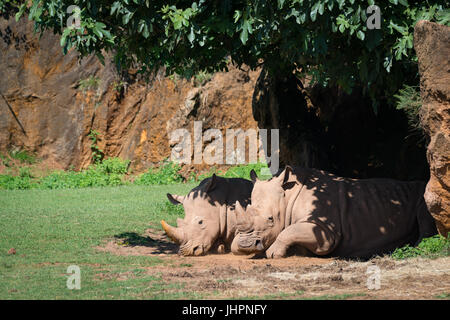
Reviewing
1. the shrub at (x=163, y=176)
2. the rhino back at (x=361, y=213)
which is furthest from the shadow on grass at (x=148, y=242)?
the shrub at (x=163, y=176)

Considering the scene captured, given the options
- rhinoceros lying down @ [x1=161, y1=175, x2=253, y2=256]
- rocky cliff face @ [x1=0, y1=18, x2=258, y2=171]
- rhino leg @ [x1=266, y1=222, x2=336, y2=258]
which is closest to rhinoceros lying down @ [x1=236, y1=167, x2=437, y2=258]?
rhino leg @ [x1=266, y1=222, x2=336, y2=258]

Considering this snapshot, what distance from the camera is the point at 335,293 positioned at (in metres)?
6.34

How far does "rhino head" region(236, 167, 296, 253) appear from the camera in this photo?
9.00 metres

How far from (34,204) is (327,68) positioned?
28.0ft

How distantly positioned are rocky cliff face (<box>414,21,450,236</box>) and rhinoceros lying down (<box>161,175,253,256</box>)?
117 inches

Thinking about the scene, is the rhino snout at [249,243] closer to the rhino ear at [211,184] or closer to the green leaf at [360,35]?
the rhino ear at [211,184]

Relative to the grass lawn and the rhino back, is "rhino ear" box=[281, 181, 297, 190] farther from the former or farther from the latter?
the grass lawn

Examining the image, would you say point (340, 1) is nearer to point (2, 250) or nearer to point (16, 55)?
point (2, 250)

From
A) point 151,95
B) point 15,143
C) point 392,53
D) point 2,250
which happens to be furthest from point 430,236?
point 15,143

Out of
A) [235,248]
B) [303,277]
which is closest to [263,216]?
[235,248]

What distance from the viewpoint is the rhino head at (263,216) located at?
9.00 m

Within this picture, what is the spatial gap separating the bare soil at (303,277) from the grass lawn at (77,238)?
0.36 m

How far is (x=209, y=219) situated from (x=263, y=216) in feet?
2.84

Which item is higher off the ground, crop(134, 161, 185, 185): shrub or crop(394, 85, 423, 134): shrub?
crop(394, 85, 423, 134): shrub
